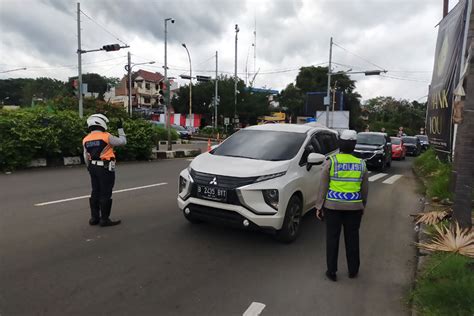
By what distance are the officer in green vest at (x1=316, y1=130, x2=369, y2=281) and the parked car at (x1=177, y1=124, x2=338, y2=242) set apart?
2.87 ft

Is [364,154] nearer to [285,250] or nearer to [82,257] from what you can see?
[285,250]

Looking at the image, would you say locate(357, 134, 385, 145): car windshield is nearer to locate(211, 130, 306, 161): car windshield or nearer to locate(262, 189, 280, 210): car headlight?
locate(211, 130, 306, 161): car windshield

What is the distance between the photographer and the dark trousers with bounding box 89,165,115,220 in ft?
18.8

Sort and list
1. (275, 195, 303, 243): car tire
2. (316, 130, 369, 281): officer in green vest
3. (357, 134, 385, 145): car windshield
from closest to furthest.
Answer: (316, 130, 369, 281): officer in green vest < (275, 195, 303, 243): car tire < (357, 134, 385, 145): car windshield

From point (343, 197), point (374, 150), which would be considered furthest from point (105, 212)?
point (374, 150)

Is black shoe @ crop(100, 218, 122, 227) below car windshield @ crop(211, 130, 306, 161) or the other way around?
below

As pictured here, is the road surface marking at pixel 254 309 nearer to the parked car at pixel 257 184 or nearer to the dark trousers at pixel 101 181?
the parked car at pixel 257 184

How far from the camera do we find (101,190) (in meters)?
5.77

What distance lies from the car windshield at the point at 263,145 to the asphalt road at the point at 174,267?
124cm

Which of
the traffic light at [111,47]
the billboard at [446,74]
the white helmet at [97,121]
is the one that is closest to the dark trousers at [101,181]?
the white helmet at [97,121]

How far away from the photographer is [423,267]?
431 cm

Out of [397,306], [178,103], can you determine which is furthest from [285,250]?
[178,103]

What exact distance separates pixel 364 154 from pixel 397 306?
40.1 feet

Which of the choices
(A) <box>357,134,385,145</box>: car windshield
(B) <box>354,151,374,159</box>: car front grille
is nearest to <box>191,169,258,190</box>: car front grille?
(B) <box>354,151,374,159</box>: car front grille
